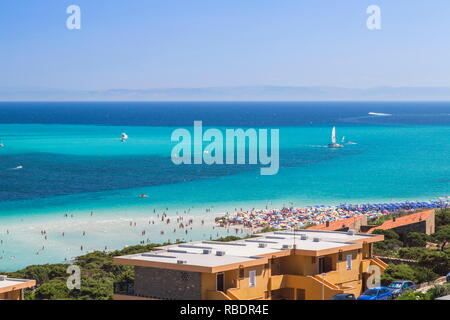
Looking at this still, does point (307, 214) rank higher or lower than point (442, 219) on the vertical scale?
lower

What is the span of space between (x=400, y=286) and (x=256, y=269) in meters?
4.53

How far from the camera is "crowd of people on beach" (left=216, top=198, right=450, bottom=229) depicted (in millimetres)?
58031

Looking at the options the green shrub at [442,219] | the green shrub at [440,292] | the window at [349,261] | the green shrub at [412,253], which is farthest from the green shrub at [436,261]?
the green shrub at [442,219]

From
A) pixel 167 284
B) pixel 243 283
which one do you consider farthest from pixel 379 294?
pixel 167 284

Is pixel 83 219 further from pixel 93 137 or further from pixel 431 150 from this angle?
pixel 93 137

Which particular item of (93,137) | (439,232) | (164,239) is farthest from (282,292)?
(93,137)

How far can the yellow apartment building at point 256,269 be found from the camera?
20516mm

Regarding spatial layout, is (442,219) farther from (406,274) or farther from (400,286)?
(400,286)

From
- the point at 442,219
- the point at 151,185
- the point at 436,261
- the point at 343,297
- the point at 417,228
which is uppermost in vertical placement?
the point at 343,297

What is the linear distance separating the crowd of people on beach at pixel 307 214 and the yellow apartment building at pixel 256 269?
30.5 meters

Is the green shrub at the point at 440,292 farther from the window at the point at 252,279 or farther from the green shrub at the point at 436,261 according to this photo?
the green shrub at the point at 436,261

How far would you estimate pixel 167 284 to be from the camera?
68.5 feet
